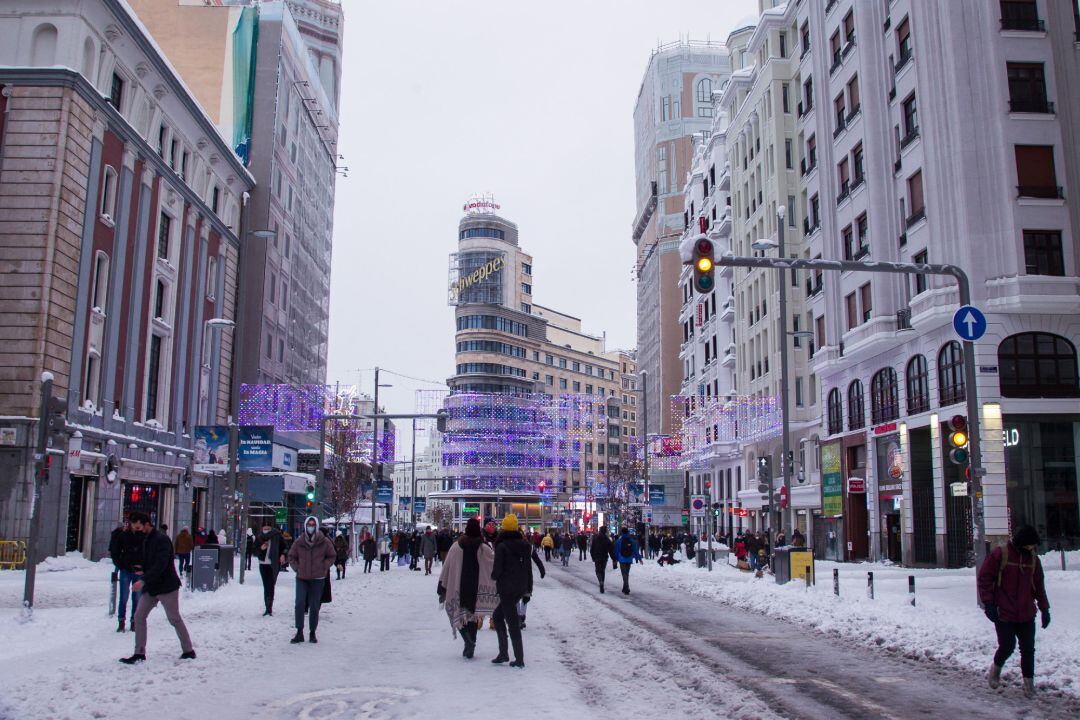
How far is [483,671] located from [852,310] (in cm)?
3313

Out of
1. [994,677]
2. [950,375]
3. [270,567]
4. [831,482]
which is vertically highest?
[950,375]

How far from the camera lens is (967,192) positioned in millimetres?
32031

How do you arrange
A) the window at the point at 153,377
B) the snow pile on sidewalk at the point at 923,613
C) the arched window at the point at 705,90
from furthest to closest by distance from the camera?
the arched window at the point at 705,90
the window at the point at 153,377
the snow pile on sidewalk at the point at 923,613

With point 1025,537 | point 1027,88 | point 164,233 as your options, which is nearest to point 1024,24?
point 1027,88

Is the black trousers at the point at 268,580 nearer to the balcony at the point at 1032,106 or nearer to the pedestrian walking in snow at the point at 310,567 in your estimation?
the pedestrian walking in snow at the point at 310,567

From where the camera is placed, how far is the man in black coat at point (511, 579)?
1141 centimetres

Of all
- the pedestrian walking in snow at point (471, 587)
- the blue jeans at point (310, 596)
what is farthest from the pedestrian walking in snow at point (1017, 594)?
the blue jeans at point (310, 596)

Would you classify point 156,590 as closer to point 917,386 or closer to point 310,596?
point 310,596

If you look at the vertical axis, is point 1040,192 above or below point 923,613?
above

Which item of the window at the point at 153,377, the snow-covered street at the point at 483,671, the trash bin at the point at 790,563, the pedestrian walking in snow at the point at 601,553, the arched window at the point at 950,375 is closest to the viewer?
the snow-covered street at the point at 483,671

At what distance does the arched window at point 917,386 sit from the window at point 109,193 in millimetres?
29906

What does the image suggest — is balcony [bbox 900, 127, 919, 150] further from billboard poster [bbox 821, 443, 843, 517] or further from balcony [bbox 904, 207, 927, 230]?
billboard poster [bbox 821, 443, 843, 517]

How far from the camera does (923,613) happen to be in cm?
1628

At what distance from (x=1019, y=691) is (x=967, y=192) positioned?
25.4 metres
